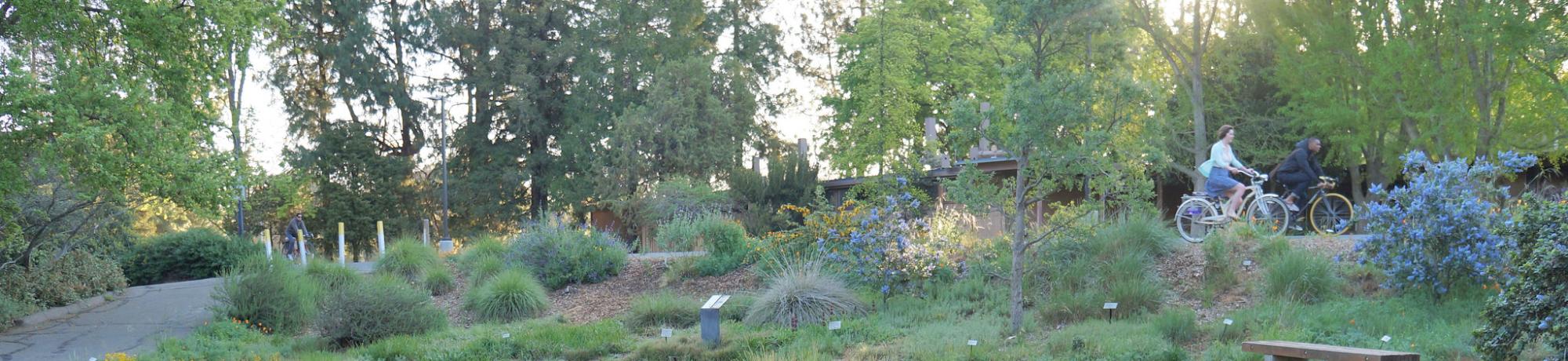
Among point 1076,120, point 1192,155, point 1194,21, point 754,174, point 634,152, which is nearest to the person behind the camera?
point 1076,120

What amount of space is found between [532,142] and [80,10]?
1008 inches

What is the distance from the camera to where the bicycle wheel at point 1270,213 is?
1239 centimetres

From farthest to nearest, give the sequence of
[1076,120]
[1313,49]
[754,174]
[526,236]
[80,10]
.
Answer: [754,174]
[1313,49]
[526,236]
[80,10]
[1076,120]

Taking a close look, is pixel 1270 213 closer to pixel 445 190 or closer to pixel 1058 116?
pixel 1058 116

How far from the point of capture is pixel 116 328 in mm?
13656

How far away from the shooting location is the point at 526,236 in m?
16.3

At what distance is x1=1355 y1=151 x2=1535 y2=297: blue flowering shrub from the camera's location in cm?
916

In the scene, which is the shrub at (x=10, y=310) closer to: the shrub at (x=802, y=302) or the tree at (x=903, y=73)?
the shrub at (x=802, y=302)

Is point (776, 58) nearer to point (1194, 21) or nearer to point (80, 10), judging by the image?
point (1194, 21)

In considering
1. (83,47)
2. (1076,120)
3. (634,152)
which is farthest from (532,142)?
(1076,120)

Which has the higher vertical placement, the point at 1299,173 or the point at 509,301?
the point at 1299,173

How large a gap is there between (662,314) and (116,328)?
6675 millimetres

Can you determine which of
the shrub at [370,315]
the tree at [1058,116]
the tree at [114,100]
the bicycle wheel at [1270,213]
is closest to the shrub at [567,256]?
the shrub at [370,315]

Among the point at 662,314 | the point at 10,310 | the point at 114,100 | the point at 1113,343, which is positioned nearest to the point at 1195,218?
the point at 1113,343
